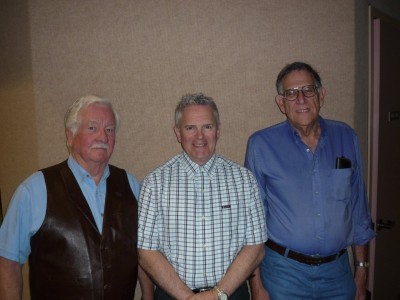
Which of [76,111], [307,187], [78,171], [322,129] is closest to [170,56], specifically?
[76,111]

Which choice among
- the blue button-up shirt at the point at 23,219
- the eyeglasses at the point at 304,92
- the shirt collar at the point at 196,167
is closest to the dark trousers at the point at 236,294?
the blue button-up shirt at the point at 23,219

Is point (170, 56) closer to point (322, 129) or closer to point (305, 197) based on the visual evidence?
point (322, 129)

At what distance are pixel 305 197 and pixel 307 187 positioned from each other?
6cm

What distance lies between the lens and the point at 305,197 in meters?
1.60

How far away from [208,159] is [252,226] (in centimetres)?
43

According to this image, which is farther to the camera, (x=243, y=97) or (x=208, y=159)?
(x=243, y=97)

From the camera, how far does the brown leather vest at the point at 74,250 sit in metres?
1.33

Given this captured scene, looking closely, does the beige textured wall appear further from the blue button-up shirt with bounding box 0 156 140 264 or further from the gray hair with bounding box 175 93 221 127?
the blue button-up shirt with bounding box 0 156 140 264

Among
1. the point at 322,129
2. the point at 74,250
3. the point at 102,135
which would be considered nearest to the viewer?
the point at 74,250

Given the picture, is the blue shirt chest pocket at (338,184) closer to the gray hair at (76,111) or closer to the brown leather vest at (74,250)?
the brown leather vest at (74,250)

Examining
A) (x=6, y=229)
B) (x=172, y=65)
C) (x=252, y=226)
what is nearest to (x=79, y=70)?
(x=172, y=65)

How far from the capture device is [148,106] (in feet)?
6.40

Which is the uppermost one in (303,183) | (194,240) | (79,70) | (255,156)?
(79,70)

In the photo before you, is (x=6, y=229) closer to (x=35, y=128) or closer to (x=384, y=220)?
(x=35, y=128)
